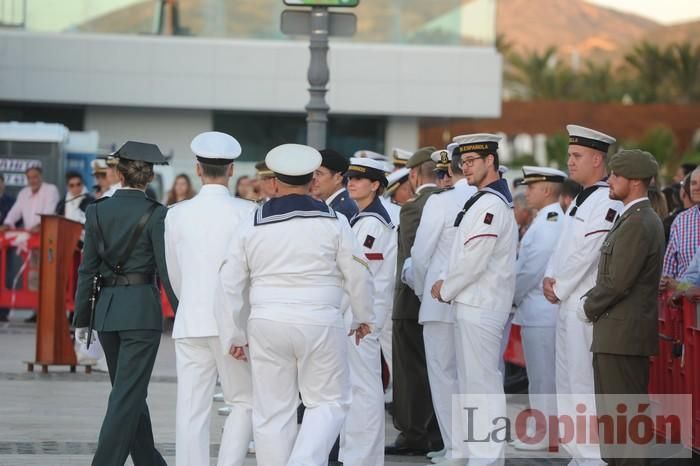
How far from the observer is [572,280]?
880cm

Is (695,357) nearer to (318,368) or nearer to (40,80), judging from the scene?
(318,368)

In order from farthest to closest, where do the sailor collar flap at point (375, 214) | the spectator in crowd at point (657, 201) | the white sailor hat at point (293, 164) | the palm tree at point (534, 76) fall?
1. the palm tree at point (534, 76)
2. the spectator in crowd at point (657, 201)
3. the sailor collar flap at point (375, 214)
4. the white sailor hat at point (293, 164)

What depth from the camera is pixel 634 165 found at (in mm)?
8422

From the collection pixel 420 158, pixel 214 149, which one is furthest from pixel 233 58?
pixel 214 149

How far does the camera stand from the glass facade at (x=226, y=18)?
29422 mm

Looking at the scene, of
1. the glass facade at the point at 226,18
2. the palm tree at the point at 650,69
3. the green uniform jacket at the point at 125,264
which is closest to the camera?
the green uniform jacket at the point at 125,264

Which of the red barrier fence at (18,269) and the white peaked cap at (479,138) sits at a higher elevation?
the white peaked cap at (479,138)

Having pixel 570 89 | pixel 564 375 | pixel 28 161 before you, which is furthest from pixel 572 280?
pixel 570 89

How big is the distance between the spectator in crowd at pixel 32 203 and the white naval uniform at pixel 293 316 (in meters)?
13.0

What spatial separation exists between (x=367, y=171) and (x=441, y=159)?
4.39ft

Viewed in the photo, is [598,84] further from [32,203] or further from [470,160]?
[470,160]

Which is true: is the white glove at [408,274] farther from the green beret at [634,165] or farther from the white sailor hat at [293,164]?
the white sailor hat at [293,164]

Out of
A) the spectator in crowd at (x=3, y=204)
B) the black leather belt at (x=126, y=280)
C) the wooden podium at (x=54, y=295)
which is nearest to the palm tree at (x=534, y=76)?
the spectator in crowd at (x=3, y=204)

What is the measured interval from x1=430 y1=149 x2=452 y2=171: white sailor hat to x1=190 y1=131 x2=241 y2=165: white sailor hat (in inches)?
118
